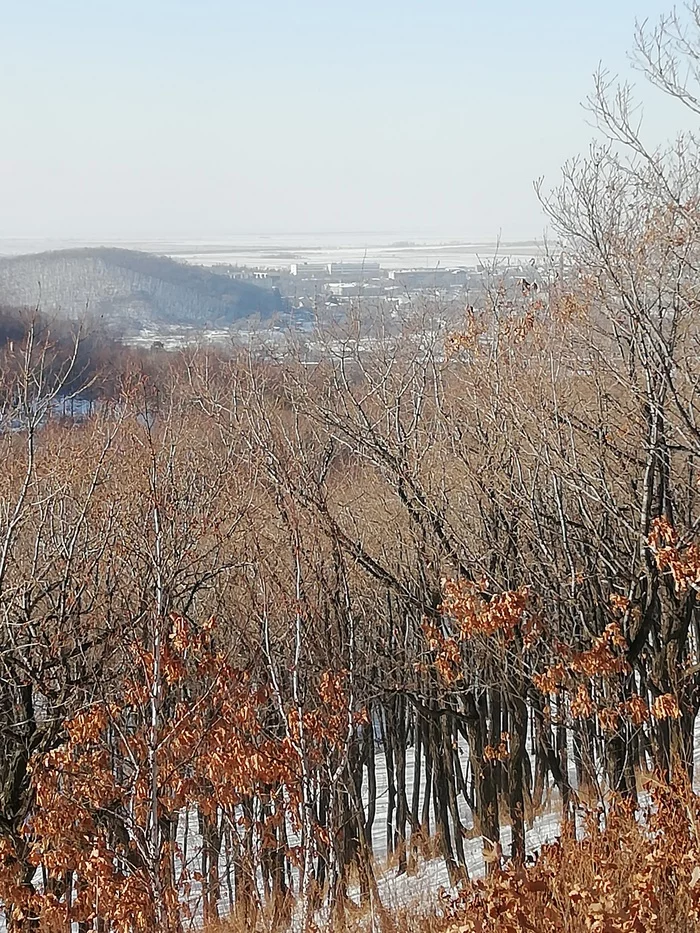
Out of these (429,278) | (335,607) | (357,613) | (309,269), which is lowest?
(357,613)

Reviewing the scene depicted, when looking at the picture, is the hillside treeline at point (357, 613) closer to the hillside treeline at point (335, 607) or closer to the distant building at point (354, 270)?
the hillside treeline at point (335, 607)

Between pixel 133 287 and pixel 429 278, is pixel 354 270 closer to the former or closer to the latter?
pixel 429 278

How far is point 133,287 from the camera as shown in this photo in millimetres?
30984

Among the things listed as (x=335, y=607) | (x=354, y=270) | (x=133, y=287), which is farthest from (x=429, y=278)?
(x=133, y=287)

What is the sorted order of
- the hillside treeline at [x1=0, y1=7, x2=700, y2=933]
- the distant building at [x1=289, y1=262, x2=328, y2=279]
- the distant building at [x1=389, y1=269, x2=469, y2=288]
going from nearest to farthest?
the hillside treeline at [x1=0, y1=7, x2=700, y2=933]
the distant building at [x1=389, y1=269, x2=469, y2=288]
the distant building at [x1=289, y1=262, x2=328, y2=279]

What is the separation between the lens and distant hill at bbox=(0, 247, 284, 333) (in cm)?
2470

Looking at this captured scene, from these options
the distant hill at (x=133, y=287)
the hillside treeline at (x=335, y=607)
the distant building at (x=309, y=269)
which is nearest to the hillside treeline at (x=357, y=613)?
the hillside treeline at (x=335, y=607)

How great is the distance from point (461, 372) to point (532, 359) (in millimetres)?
1669

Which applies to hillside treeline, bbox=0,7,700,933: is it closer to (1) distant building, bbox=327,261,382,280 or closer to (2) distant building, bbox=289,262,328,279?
(1) distant building, bbox=327,261,382,280

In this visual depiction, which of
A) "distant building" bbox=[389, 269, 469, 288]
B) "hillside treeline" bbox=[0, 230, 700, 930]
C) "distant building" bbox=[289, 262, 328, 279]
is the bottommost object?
"hillside treeline" bbox=[0, 230, 700, 930]

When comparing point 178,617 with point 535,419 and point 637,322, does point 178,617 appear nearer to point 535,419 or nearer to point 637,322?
point 535,419

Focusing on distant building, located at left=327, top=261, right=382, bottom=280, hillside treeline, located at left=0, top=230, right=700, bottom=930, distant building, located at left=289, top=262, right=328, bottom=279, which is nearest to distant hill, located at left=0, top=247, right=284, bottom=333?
distant building, located at left=289, top=262, right=328, bottom=279

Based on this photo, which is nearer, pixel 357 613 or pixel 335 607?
pixel 335 607

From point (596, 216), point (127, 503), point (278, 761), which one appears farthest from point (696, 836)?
point (127, 503)
